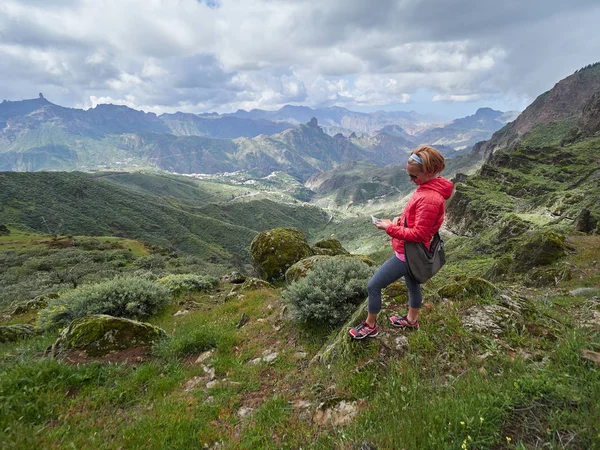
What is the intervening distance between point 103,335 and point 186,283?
8306 mm

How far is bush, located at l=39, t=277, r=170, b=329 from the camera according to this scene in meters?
9.90

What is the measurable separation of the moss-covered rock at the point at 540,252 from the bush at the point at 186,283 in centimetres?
1883

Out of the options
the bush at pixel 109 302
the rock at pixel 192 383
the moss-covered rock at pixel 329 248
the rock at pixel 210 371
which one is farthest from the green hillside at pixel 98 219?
the rock at pixel 192 383

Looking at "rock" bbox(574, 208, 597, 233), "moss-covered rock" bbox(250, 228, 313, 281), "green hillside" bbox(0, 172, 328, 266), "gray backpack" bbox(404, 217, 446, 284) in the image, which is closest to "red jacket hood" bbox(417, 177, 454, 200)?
"gray backpack" bbox(404, 217, 446, 284)

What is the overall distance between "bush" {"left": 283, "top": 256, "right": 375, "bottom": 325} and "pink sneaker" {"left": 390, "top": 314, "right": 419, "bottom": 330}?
1.69m

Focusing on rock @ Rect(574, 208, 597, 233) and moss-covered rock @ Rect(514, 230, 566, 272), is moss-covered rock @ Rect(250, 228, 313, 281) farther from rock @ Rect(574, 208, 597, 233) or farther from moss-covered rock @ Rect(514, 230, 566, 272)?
rock @ Rect(574, 208, 597, 233)

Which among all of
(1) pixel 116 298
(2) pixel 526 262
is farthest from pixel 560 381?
(2) pixel 526 262

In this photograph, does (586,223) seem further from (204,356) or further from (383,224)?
(204,356)

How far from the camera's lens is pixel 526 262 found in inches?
682

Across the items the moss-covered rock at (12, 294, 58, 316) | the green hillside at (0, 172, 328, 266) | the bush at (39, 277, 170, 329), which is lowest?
the green hillside at (0, 172, 328, 266)

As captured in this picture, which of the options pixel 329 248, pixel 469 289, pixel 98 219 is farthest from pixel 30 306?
pixel 98 219

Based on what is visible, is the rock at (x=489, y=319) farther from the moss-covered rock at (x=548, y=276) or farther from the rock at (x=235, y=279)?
the rock at (x=235, y=279)

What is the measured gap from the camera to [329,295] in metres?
7.52

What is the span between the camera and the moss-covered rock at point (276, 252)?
17552 millimetres
